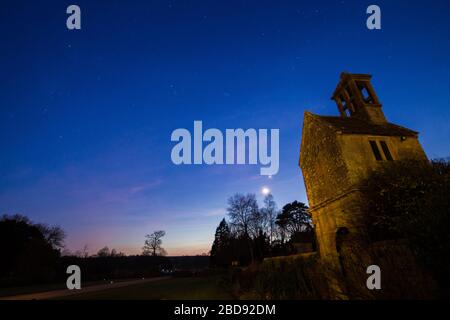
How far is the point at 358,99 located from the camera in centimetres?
2450

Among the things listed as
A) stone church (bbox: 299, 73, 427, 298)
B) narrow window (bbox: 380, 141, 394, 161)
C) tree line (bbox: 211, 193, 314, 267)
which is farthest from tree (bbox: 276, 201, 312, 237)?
narrow window (bbox: 380, 141, 394, 161)

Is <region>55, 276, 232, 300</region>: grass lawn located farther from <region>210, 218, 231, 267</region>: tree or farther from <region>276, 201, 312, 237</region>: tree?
<region>276, 201, 312, 237</region>: tree

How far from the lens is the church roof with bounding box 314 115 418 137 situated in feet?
65.2

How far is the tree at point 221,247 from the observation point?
60.8 metres

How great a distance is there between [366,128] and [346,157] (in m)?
4.39

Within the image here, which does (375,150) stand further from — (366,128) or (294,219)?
(294,219)

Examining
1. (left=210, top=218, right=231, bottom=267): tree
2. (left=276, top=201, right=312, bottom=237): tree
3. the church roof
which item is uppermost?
the church roof

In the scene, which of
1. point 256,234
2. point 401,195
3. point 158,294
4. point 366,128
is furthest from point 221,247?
point 401,195

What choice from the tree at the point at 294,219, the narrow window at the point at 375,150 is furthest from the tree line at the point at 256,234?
the narrow window at the point at 375,150

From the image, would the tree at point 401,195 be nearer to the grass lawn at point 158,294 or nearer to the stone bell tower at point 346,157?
the stone bell tower at point 346,157

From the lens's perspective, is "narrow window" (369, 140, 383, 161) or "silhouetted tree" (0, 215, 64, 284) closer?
"narrow window" (369, 140, 383, 161)
